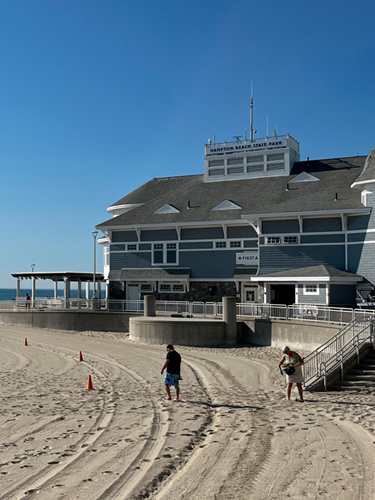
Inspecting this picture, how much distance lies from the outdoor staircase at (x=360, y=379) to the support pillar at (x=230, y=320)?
13.5 m

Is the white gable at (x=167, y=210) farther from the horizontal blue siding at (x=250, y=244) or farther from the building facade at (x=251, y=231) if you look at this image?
the horizontal blue siding at (x=250, y=244)

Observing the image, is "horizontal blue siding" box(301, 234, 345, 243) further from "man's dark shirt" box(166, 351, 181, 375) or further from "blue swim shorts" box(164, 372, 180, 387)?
"blue swim shorts" box(164, 372, 180, 387)

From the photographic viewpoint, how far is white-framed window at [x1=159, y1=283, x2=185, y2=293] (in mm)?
41916

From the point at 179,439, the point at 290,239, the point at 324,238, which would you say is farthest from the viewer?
the point at 290,239

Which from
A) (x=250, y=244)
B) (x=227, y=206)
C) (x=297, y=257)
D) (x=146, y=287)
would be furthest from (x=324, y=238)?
(x=146, y=287)

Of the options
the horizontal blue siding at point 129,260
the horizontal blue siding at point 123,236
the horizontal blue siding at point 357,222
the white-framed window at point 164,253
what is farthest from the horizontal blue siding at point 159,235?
the horizontal blue siding at point 357,222

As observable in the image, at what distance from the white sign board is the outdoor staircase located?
20882mm

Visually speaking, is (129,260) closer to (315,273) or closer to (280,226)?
(280,226)

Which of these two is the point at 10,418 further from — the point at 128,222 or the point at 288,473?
the point at 128,222

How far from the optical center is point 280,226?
37.3 metres

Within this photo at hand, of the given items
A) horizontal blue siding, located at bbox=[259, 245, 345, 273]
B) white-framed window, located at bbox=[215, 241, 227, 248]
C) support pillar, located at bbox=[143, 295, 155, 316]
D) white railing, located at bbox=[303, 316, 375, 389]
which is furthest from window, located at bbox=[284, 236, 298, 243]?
white railing, located at bbox=[303, 316, 375, 389]

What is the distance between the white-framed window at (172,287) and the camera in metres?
41.9

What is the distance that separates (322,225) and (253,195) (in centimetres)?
816

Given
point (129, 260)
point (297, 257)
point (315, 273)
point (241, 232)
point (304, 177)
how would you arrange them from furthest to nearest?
point (129, 260)
point (304, 177)
point (241, 232)
point (297, 257)
point (315, 273)
